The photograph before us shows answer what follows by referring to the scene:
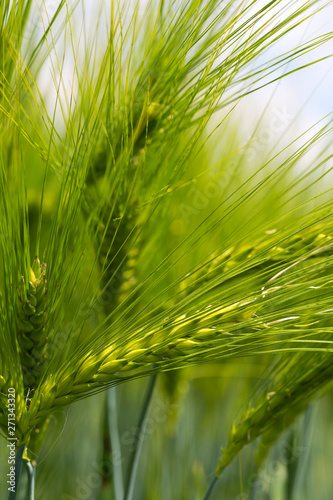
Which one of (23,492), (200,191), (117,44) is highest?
(200,191)

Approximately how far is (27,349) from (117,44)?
0.20 metres

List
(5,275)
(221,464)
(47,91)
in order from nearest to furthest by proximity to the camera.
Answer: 1. (5,275)
2. (221,464)
3. (47,91)

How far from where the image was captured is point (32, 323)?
1.04ft

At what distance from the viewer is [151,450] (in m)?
0.78

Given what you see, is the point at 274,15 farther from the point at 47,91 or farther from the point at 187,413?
the point at 187,413

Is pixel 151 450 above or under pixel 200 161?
under

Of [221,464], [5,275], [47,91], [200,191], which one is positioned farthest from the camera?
[200,191]

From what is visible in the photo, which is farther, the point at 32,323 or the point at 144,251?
the point at 144,251

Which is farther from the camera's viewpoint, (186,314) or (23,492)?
(23,492)

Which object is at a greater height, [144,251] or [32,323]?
[144,251]

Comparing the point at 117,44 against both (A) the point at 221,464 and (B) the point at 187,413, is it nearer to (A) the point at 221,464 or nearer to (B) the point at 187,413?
(A) the point at 221,464

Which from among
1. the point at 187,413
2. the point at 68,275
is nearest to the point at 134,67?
the point at 68,275

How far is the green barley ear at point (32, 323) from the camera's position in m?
0.31

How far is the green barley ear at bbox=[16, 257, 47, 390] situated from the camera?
311 mm
